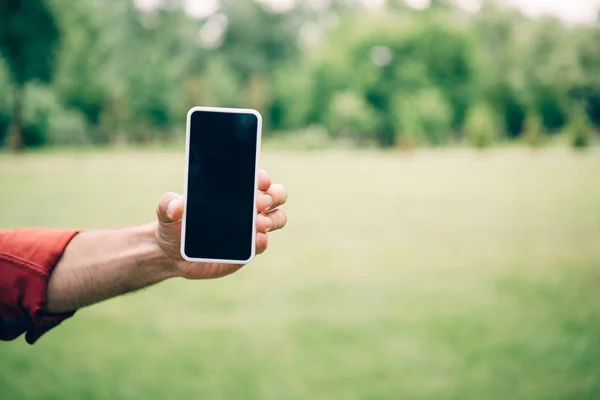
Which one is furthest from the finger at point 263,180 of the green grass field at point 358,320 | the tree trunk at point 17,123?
the tree trunk at point 17,123

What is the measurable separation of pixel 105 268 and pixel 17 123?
13.8m

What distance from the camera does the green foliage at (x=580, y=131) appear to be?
12195 millimetres

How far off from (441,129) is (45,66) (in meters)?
13.5

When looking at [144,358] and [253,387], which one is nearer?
[253,387]

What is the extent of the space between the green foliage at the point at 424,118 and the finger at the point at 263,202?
68.4 ft

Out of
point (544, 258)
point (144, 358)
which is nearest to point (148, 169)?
point (544, 258)

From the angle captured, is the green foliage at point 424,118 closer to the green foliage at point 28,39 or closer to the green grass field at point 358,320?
the green foliage at point 28,39

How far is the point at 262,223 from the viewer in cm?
85

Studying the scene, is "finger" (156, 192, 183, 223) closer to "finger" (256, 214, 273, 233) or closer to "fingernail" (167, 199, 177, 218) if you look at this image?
"fingernail" (167, 199, 177, 218)

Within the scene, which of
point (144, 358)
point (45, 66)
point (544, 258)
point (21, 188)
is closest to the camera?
point (144, 358)

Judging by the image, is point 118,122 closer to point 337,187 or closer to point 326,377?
point 337,187

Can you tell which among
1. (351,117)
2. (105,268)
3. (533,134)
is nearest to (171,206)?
(105,268)

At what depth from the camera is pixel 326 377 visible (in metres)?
2.71

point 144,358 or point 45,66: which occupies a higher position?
Result: point 45,66
